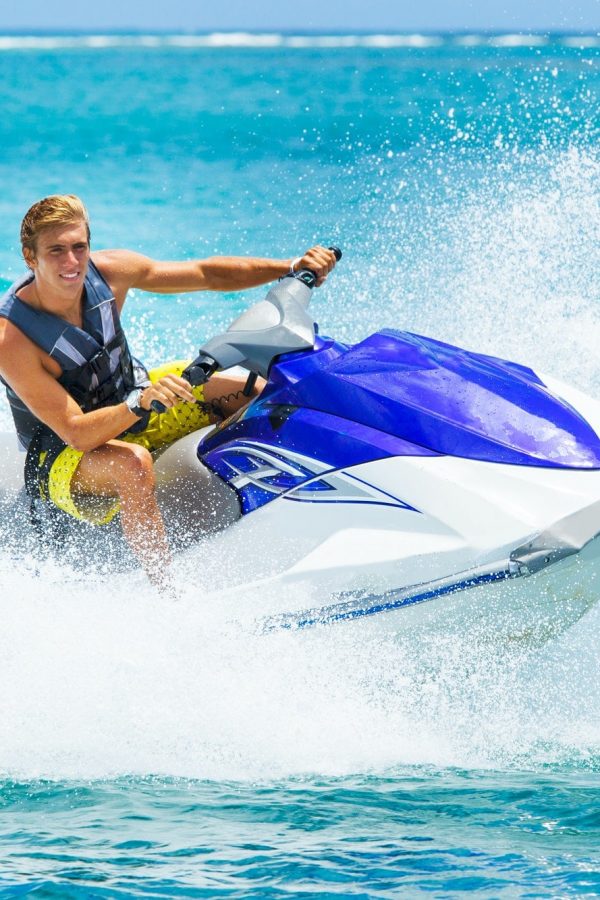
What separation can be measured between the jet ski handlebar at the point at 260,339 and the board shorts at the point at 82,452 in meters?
0.19

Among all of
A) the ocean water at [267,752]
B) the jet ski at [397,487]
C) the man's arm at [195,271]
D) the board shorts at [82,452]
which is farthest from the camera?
the man's arm at [195,271]

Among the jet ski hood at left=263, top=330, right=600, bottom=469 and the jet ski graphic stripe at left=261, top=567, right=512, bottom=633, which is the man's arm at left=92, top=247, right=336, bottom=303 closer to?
the jet ski hood at left=263, top=330, right=600, bottom=469

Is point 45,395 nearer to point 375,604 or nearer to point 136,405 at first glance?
point 136,405

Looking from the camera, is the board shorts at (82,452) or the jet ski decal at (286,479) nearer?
the jet ski decal at (286,479)

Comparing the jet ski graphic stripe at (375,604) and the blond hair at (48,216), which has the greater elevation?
the blond hair at (48,216)

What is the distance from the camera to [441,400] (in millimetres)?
2863

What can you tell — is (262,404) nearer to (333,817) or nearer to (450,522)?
(450,522)

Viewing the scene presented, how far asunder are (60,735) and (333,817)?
74cm

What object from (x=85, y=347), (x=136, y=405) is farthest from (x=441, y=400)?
(x=85, y=347)

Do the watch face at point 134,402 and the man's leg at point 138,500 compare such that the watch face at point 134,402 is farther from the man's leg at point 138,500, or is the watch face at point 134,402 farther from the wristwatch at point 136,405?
the man's leg at point 138,500

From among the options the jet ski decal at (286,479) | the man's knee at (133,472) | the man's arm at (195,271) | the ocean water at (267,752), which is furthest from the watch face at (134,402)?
the man's arm at (195,271)

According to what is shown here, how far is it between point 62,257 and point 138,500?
61 cm

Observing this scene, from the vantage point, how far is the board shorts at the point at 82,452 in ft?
10.2

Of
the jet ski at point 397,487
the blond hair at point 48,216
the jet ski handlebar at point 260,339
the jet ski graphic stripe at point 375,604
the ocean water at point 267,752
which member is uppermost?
the blond hair at point 48,216
